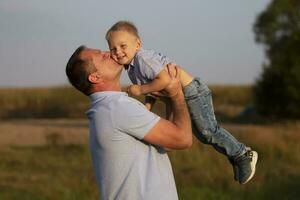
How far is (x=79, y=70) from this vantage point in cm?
336

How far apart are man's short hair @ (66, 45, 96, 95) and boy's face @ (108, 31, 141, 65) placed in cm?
26

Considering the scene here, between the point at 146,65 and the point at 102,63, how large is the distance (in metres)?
0.37

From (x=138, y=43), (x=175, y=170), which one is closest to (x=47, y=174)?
(x=175, y=170)

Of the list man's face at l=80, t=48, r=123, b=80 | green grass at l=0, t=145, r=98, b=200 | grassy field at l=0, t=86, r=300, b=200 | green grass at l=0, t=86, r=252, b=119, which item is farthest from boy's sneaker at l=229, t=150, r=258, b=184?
green grass at l=0, t=86, r=252, b=119

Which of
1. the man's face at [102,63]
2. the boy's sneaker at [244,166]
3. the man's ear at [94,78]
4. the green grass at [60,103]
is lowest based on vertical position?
the green grass at [60,103]

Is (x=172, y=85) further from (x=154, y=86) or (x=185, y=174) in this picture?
(x=185, y=174)

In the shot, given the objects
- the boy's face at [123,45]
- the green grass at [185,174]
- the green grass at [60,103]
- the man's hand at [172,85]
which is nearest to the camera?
the man's hand at [172,85]

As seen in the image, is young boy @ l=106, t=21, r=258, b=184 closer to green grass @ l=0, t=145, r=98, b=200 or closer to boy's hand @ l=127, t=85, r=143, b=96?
boy's hand @ l=127, t=85, r=143, b=96

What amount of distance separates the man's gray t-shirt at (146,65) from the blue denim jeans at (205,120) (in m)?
0.35

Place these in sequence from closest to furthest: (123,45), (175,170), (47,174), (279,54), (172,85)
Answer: (172,85), (123,45), (175,170), (47,174), (279,54)

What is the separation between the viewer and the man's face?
3.36 metres

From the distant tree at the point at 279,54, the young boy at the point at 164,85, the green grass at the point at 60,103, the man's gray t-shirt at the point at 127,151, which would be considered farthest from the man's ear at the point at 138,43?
the green grass at the point at 60,103

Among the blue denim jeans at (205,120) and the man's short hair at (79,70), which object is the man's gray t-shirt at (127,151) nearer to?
the man's short hair at (79,70)

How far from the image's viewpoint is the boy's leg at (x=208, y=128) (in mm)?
4086
